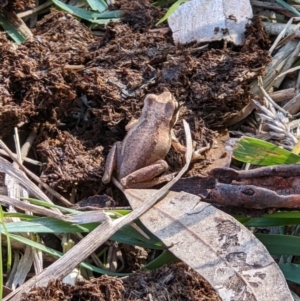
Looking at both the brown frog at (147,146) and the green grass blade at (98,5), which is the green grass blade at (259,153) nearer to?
the brown frog at (147,146)

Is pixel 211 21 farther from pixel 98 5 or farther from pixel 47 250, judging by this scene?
pixel 47 250

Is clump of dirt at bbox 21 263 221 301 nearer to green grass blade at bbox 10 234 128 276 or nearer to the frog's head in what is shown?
green grass blade at bbox 10 234 128 276

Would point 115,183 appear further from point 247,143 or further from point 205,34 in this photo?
point 205,34

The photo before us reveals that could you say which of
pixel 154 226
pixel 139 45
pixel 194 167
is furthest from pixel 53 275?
pixel 139 45

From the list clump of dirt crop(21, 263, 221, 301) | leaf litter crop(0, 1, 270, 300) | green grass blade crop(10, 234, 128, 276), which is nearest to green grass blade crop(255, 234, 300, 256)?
clump of dirt crop(21, 263, 221, 301)

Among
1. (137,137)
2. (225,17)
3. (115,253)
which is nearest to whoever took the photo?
(115,253)

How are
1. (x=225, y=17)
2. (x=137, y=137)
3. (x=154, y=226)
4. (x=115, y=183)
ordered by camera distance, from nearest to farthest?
(x=154, y=226), (x=115, y=183), (x=137, y=137), (x=225, y=17)

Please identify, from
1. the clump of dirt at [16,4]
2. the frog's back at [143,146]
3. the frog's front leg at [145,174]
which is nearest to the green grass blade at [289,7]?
the frog's back at [143,146]
